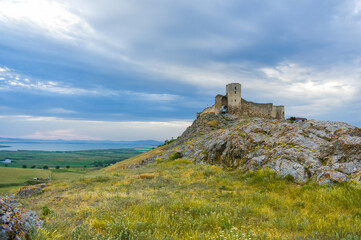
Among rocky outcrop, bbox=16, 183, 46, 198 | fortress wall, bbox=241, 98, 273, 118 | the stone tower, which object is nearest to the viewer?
rocky outcrop, bbox=16, 183, 46, 198

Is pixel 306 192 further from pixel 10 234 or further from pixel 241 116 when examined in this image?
pixel 241 116

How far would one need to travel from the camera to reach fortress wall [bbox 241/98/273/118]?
201 ft

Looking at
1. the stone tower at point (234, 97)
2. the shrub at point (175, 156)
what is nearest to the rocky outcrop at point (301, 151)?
the shrub at point (175, 156)

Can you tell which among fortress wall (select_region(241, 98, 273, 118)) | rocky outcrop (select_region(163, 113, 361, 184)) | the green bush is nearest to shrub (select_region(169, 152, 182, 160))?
the green bush

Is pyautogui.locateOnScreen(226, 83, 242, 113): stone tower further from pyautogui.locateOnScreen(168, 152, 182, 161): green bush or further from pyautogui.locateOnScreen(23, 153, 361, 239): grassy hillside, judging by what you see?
pyautogui.locateOnScreen(23, 153, 361, 239): grassy hillside

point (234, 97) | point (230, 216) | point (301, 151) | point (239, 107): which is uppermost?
point (234, 97)

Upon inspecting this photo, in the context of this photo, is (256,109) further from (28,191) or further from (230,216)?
(230,216)

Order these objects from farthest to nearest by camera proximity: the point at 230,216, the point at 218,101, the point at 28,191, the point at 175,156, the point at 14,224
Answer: the point at 218,101 → the point at 175,156 → the point at 28,191 → the point at 230,216 → the point at 14,224

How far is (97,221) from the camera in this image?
5.47 metres

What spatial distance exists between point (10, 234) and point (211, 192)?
28.0 ft

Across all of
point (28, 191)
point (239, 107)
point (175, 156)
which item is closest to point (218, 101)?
point (239, 107)

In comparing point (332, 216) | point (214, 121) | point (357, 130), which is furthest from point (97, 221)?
point (214, 121)

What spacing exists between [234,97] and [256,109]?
9.68 meters

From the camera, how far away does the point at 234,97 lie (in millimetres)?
59188
